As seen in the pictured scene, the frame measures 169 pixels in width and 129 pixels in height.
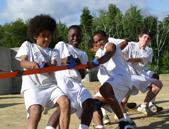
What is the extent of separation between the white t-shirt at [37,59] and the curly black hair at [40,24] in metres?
0.22

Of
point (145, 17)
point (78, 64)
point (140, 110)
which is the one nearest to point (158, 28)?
point (145, 17)

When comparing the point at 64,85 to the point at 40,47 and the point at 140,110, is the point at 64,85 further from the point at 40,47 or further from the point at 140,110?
the point at 140,110

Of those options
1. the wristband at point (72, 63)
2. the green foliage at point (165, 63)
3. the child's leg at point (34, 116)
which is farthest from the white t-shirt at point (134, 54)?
the green foliage at point (165, 63)

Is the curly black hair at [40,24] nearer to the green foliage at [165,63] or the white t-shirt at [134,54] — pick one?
the white t-shirt at [134,54]

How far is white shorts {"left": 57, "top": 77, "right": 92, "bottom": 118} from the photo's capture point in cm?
332

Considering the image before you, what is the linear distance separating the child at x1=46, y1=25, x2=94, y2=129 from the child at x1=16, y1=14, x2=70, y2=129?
215mm

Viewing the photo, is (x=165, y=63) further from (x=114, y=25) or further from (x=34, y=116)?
(x=34, y=116)

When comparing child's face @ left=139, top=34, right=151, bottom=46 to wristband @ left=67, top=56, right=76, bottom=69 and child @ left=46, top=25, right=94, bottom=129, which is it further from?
wristband @ left=67, top=56, right=76, bottom=69

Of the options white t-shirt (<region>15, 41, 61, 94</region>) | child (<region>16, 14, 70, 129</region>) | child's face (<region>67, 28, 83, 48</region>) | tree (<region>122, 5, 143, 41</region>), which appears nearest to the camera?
child (<region>16, 14, 70, 129</region>)

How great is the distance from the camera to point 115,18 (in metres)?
41.4

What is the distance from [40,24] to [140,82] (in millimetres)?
3213

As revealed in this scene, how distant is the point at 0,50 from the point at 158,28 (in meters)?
28.5

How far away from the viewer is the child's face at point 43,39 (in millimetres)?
3234

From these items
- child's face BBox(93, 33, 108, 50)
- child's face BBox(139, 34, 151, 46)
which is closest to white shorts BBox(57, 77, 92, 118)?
child's face BBox(93, 33, 108, 50)
